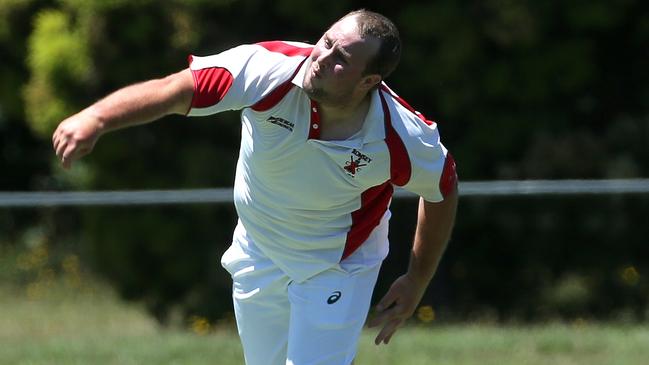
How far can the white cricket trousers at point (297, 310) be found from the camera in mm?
4715

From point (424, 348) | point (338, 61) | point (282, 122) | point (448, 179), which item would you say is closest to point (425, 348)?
point (424, 348)

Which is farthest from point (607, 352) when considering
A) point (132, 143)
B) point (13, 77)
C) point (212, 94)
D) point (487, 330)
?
point (13, 77)

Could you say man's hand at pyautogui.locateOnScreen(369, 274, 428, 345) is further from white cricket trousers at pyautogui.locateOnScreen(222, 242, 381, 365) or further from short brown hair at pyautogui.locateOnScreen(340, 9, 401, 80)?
short brown hair at pyautogui.locateOnScreen(340, 9, 401, 80)

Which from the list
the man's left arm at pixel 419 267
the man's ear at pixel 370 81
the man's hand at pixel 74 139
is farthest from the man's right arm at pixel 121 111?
the man's left arm at pixel 419 267

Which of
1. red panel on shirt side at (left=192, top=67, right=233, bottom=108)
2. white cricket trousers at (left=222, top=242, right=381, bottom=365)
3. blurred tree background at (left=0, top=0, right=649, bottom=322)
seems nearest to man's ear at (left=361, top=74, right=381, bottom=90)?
red panel on shirt side at (left=192, top=67, right=233, bottom=108)

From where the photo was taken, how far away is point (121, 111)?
4.03 meters

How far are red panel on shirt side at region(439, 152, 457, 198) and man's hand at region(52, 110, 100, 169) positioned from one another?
1.41m

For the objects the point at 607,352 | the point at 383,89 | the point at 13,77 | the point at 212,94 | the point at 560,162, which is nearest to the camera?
the point at 212,94

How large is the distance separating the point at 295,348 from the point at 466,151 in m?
7.45

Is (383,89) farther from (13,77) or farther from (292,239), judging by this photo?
(13,77)

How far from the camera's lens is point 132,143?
12.4 meters

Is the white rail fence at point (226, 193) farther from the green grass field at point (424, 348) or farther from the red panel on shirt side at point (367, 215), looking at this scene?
the red panel on shirt side at point (367, 215)

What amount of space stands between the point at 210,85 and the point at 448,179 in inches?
38.9

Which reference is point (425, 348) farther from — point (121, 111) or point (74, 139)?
point (74, 139)
